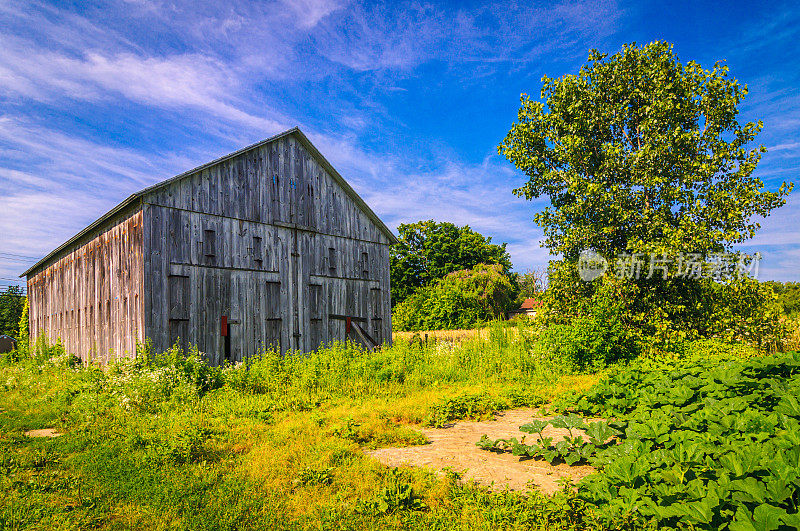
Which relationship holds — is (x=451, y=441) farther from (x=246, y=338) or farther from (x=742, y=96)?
(x=742, y=96)

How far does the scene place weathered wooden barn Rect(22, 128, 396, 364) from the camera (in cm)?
1298

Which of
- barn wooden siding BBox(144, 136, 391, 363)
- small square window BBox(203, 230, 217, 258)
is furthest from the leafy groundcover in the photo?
small square window BBox(203, 230, 217, 258)

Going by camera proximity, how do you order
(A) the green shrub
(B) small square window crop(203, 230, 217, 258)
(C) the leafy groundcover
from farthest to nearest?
(A) the green shrub < (B) small square window crop(203, 230, 217, 258) < (C) the leafy groundcover

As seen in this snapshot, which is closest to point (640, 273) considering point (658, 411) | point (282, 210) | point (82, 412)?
point (658, 411)

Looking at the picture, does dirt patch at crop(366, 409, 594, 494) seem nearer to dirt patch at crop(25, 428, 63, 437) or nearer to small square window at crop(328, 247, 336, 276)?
dirt patch at crop(25, 428, 63, 437)

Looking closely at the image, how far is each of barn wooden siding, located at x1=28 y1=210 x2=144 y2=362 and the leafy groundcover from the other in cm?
1161

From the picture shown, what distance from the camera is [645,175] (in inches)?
529

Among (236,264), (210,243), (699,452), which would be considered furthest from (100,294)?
(699,452)

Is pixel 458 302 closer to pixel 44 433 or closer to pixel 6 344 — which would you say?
pixel 44 433

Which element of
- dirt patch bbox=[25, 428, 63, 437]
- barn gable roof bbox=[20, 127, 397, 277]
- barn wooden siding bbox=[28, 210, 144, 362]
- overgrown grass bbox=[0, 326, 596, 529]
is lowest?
dirt patch bbox=[25, 428, 63, 437]

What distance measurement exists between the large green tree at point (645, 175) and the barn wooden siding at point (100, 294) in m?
12.3

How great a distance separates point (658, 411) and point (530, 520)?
2424 mm

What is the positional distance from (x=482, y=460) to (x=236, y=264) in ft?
37.0

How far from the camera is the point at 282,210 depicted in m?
15.7
